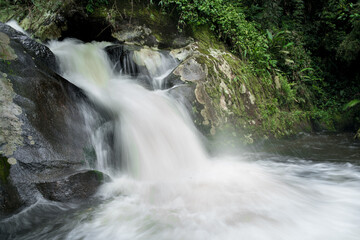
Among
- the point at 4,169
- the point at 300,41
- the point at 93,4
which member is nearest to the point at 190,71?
the point at 93,4

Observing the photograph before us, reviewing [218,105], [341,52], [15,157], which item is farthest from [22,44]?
[341,52]

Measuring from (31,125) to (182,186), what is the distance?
1799mm

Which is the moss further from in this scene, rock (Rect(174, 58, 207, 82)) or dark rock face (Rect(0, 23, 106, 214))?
rock (Rect(174, 58, 207, 82))

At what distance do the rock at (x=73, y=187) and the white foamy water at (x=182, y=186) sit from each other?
0.16 meters

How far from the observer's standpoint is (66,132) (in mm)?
2857

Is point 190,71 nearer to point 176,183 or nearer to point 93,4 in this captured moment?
point 176,183

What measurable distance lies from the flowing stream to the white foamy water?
0.01 m

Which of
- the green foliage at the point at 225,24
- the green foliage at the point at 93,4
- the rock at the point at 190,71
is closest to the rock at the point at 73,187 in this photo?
the rock at the point at 190,71

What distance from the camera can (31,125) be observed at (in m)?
2.57

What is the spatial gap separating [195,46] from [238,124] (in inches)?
83.0

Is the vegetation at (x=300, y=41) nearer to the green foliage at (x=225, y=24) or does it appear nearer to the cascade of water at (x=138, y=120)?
the green foliage at (x=225, y=24)

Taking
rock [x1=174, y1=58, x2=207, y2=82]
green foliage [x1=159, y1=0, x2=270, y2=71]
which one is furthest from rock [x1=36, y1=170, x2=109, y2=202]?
green foliage [x1=159, y1=0, x2=270, y2=71]

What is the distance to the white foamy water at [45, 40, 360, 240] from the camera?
213 cm

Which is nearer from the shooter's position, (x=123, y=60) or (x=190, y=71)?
(x=190, y=71)
